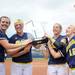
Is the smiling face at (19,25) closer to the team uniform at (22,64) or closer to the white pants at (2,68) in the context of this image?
the team uniform at (22,64)

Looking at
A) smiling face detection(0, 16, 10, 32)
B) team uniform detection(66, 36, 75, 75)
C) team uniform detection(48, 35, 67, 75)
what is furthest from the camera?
team uniform detection(48, 35, 67, 75)

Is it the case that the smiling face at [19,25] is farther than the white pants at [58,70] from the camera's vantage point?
Yes

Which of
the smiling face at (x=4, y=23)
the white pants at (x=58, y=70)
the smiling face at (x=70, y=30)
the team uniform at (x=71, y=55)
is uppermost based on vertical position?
the smiling face at (x=4, y=23)

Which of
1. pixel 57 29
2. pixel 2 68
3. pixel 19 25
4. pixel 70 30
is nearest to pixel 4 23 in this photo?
pixel 19 25

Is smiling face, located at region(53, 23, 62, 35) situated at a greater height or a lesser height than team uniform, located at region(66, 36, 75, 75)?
greater

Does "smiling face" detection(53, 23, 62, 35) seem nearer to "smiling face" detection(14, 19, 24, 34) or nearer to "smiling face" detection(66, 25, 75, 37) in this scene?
"smiling face" detection(66, 25, 75, 37)

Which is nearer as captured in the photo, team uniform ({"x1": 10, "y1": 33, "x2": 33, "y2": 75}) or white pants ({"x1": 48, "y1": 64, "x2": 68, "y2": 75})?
white pants ({"x1": 48, "y1": 64, "x2": 68, "y2": 75})

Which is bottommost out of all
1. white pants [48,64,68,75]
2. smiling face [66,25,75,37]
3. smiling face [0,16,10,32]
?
white pants [48,64,68,75]

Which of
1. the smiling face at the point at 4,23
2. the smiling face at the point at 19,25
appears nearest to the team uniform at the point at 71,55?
the smiling face at the point at 19,25

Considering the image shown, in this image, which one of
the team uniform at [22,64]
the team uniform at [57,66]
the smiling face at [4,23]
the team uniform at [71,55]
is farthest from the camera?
the team uniform at [22,64]

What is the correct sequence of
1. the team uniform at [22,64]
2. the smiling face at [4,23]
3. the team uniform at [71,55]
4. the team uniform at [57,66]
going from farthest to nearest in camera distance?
the team uniform at [22,64]
the team uniform at [57,66]
the smiling face at [4,23]
the team uniform at [71,55]

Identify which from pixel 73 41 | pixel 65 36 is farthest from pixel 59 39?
pixel 73 41

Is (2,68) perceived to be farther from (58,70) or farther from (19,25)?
(58,70)

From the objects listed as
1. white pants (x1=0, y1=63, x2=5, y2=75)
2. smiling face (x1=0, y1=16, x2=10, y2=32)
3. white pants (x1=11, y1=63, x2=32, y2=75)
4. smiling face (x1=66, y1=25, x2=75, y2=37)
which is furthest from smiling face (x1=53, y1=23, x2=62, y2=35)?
white pants (x1=0, y1=63, x2=5, y2=75)
